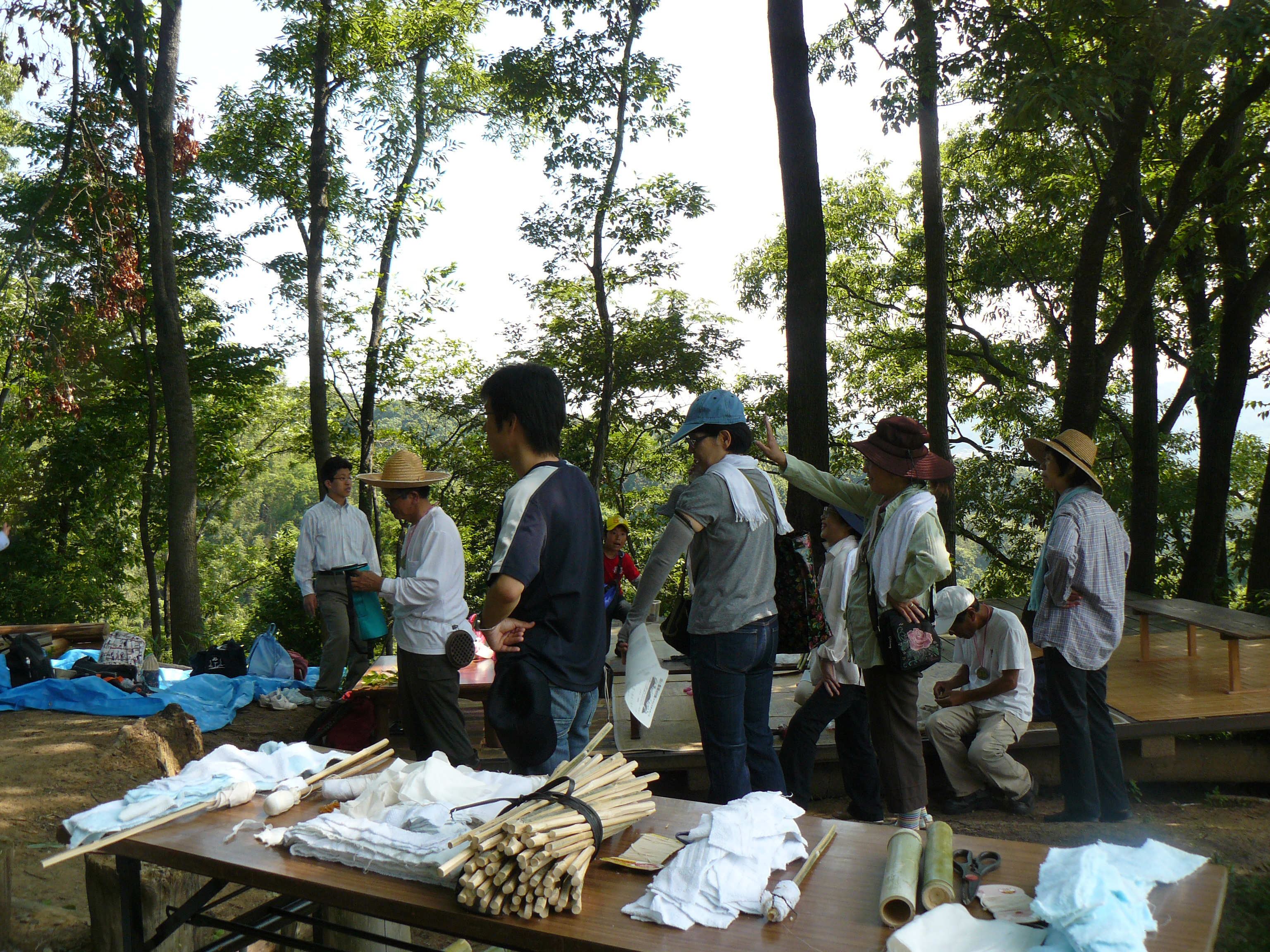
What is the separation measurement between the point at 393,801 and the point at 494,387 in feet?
4.05

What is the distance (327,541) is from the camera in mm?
6871

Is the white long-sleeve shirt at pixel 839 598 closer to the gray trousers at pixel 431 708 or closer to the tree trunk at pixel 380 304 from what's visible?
the gray trousers at pixel 431 708

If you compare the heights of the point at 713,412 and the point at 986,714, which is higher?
the point at 713,412

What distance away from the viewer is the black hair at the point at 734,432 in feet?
11.9

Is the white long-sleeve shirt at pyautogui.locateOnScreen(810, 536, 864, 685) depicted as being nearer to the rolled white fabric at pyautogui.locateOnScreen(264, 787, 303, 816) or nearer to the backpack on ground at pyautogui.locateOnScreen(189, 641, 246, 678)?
the rolled white fabric at pyautogui.locateOnScreen(264, 787, 303, 816)

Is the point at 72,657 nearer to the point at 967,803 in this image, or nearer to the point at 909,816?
the point at 967,803

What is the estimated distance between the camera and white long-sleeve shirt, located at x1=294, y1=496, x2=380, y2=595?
270 inches

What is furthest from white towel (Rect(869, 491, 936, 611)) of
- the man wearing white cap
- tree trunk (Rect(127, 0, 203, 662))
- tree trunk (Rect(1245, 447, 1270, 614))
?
tree trunk (Rect(1245, 447, 1270, 614))

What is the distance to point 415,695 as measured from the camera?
169 inches

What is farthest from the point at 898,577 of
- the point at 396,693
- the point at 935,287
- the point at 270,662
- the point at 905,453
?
the point at 935,287

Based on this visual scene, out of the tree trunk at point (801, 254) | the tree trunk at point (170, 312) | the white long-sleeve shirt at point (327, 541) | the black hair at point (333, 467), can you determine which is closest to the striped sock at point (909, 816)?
the tree trunk at point (801, 254)

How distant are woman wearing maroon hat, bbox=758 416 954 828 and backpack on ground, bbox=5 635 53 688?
6411mm

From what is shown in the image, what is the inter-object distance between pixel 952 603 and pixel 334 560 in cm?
445

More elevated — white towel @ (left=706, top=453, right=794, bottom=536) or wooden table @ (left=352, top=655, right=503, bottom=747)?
white towel @ (left=706, top=453, right=794, bottom=536)
